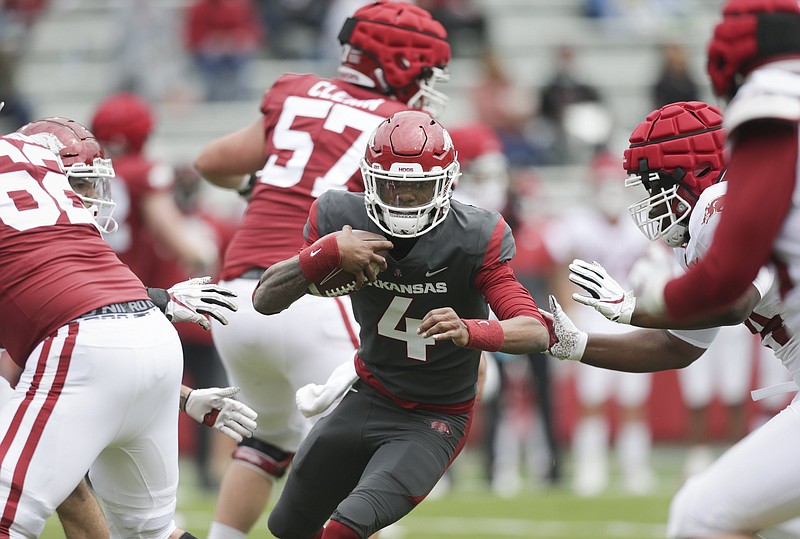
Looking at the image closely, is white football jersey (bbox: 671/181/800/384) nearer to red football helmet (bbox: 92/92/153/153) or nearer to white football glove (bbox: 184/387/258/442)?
white football glove (bbox: 184/387/258/442)

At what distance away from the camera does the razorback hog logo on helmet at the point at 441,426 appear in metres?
4.38

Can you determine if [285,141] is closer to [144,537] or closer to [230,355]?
[230,355]

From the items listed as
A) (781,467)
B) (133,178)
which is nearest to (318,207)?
(781,467)

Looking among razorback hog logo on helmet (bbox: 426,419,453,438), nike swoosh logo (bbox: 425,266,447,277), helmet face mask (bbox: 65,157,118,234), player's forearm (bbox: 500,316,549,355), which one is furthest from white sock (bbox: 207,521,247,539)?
player's forearm (bbox: 500,316,549,355)

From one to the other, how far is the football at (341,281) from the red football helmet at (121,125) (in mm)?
3453

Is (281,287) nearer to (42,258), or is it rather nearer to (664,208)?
(42,258)

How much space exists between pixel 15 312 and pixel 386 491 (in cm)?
124

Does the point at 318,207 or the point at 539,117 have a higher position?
the point at 318,207

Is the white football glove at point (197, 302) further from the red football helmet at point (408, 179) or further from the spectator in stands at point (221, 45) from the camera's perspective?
the spectator in stands at point (221, 45)

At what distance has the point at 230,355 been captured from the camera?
5.25 meters

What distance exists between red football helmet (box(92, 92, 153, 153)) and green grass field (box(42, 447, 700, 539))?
2139mm

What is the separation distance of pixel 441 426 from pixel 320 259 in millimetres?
743

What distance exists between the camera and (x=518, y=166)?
39.9 feet

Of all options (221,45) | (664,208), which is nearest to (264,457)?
(664,208)
